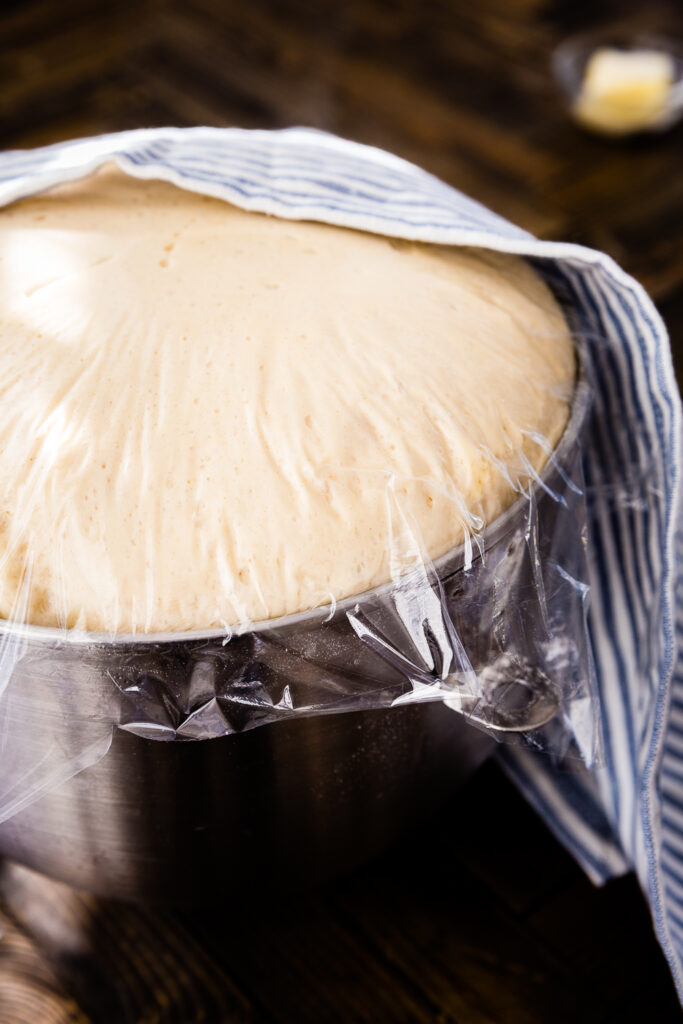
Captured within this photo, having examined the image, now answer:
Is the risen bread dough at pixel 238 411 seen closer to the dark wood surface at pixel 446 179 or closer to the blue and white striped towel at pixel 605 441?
the blue and white striped towel at pixel 605 441

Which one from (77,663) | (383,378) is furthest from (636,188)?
(77,663)

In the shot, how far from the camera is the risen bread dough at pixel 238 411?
0.45 metres

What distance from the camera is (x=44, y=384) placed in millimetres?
480

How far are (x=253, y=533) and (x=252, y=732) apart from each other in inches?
4.0

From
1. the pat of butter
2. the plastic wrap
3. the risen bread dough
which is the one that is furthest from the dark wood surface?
the risen bread dough

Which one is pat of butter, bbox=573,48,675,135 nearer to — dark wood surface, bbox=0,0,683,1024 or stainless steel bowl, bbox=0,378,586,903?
dark wood surface, bbox=0,0,683,1024

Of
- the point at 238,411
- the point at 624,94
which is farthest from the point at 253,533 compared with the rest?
the point at 624,94

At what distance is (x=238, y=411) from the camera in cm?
48

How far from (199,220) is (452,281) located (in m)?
0.14

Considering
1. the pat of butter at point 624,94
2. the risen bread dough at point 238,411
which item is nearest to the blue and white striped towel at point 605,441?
the risen bread dough at point 238,411

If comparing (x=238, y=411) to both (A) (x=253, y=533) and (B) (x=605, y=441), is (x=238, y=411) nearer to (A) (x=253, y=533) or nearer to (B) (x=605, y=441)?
(A) (x=253, y=533)

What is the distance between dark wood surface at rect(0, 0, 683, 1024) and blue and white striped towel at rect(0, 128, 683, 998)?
1.7 inches

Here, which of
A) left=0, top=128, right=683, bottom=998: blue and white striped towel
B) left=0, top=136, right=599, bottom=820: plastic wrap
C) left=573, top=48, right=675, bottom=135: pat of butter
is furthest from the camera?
left=573, top=48, right=675, bottom=135: pat of butter

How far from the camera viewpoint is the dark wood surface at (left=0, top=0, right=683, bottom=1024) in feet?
2.05
